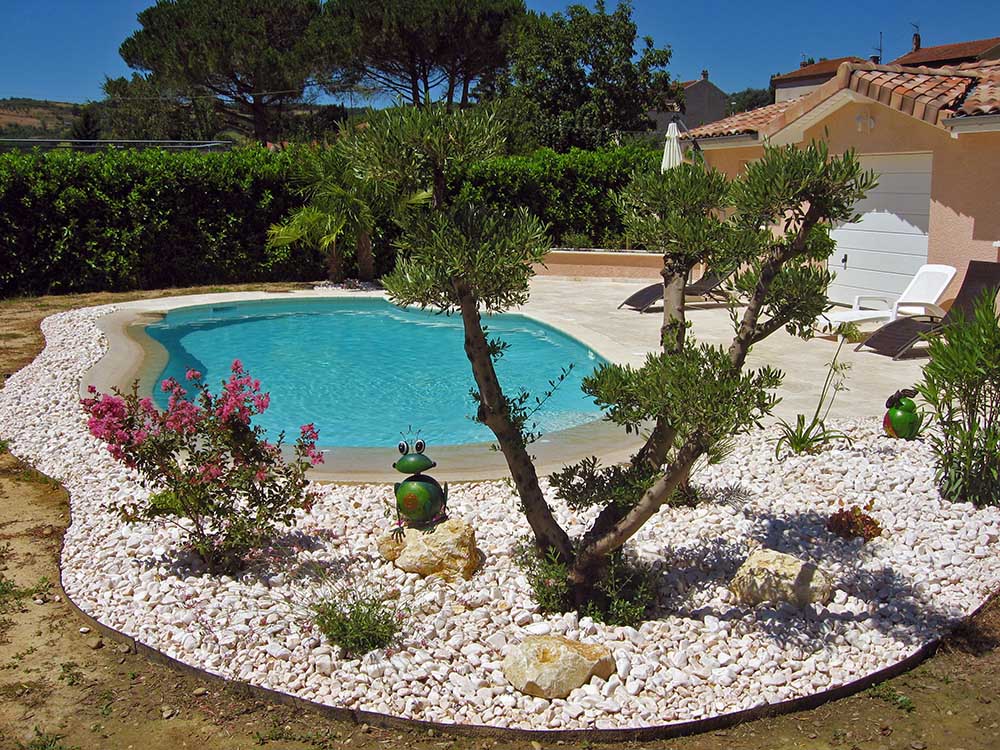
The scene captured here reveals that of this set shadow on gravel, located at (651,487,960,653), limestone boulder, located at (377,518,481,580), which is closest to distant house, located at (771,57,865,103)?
shadow on gravel, located at (651,487,960,653)

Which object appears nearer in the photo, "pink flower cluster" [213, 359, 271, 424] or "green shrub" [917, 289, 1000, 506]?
"pink flower cluster" [213, 359, 271, 424]

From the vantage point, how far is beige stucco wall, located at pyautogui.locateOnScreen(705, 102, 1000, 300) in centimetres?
1298

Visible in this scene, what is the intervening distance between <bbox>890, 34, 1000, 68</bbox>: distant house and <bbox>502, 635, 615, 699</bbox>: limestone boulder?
2432 inches

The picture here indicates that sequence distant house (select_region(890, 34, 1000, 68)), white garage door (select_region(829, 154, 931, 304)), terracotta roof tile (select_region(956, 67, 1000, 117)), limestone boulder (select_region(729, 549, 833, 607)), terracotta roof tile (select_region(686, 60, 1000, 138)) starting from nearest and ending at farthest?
1. limestone boulder (select_region(729, 549, 833, 607))
2. terracotta roof tile (select_region(956, 67, 1000, 117))
3. terracotta roof tile (select_region(686, 60, 1000, 138))
4. white garage door (select_region(829, 154, 931, 304))
5. distant house (select_region(890, 34, 1000, 68))

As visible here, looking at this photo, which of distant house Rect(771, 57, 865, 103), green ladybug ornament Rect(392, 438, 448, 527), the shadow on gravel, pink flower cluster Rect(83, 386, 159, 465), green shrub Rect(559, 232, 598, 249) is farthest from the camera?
distant house Rect(771, 57, 865, 103)

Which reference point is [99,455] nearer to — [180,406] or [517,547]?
[180,406]

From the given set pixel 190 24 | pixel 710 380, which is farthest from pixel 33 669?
pixel 190 24

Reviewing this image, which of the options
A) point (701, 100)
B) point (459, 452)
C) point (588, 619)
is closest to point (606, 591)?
point (588, 619)

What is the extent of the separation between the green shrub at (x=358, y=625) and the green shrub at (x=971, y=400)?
438cm

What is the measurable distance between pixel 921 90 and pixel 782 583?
11031 mm

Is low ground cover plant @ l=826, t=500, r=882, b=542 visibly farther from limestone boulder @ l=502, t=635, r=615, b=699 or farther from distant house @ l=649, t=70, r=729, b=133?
distant house @ l=649, t=70, r=729, b=133

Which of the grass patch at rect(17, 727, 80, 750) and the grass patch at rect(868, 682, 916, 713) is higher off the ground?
the grass patch at rect(868, 682, 916, 713)

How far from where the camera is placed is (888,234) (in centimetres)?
1540

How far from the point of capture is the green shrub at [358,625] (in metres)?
4.80
